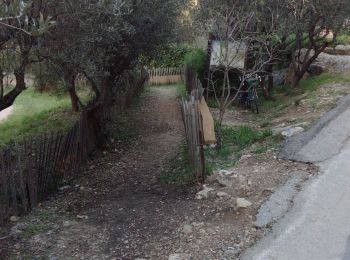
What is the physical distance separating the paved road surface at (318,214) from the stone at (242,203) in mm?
540

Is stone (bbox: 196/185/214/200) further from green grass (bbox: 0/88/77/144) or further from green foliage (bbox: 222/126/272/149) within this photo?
green grass (bbox: 0/88/77/144)

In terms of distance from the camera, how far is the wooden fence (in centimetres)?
621

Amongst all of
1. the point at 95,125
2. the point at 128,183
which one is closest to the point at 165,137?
the point at 95,125

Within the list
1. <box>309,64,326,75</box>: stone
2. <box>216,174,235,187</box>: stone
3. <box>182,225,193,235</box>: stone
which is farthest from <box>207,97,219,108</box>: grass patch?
<box>182,225,193,235</box>: stone

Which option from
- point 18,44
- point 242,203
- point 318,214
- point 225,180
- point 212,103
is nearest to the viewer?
point 318,214

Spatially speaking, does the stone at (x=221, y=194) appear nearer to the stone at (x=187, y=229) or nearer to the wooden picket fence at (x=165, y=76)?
the stone at (x=187, y=229)

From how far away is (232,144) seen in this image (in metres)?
9.33

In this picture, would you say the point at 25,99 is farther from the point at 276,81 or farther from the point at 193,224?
the point at 193,224

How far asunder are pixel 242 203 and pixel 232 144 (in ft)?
11.2

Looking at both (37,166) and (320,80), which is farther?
(320,80)

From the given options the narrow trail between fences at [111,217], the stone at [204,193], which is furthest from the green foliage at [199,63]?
the stone at [204,193]

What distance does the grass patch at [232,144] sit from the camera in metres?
8.02

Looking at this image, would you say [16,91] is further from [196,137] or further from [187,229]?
[187,229]

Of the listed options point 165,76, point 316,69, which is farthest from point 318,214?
point 165,76
